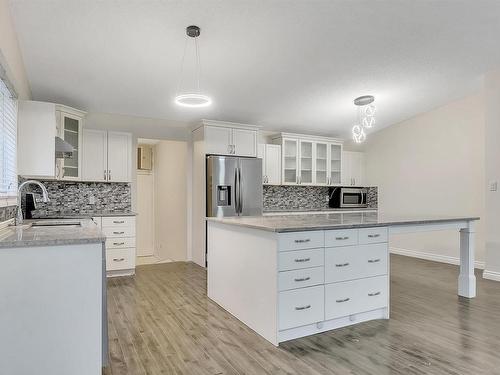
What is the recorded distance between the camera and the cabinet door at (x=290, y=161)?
5.83m

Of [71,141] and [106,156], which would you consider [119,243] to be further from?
[71,141]

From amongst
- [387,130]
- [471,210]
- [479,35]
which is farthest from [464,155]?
[479,35]

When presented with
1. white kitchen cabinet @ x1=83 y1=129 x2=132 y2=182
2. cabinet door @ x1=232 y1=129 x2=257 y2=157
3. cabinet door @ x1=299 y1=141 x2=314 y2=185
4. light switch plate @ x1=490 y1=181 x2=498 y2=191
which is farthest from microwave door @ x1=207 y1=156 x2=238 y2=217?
light switch plate @ x1=490 y1=181 x2=498 y2=191

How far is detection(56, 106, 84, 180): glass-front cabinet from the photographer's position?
4074mm

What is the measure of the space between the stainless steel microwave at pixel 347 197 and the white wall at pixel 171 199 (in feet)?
9.46

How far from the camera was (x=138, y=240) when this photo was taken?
691 cm

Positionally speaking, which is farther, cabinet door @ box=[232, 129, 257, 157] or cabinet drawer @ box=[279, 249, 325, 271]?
cabinet door @ box=[232, 129, 257, 157]

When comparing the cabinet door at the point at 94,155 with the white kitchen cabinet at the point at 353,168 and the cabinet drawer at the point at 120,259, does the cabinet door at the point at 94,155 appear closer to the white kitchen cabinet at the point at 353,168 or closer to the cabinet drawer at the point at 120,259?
the cabinet drawer at the point at 120,259

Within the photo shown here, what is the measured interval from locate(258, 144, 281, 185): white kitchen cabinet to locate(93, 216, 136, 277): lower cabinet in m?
2.23

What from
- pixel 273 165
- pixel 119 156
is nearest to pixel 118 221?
pixel 119 156

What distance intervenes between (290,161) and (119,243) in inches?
122

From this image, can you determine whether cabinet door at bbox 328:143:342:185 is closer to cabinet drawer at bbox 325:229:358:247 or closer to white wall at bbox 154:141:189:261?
white wall at bbox 154:141:189:261

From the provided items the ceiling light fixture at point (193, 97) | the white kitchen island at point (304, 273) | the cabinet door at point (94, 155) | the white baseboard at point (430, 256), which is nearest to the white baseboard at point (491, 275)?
the white baseboard at point (430, 256)

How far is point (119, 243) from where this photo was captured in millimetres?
4438
